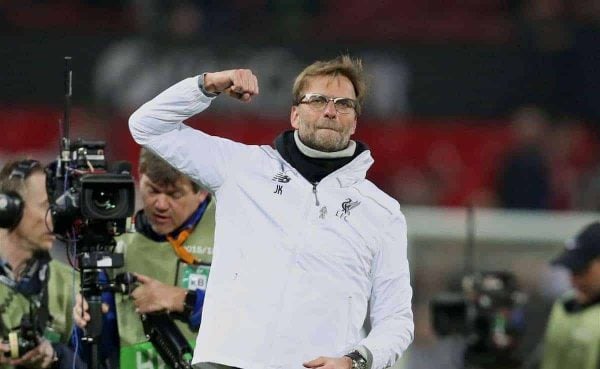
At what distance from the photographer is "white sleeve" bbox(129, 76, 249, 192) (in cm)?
634

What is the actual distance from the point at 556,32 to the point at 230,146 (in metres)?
9.76

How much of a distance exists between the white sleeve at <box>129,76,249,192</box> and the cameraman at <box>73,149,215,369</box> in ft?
2.88

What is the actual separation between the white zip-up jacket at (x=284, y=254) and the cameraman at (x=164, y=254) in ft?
2.90

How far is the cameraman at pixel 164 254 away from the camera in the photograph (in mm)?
7254

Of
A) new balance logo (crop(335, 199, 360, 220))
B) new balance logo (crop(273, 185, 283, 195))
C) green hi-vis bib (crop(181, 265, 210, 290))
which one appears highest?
new balance logo (crop(273, 185, 283, 195))

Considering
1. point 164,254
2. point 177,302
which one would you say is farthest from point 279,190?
point 164,254

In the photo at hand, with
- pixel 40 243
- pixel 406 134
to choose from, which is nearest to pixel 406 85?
pixel 406 134

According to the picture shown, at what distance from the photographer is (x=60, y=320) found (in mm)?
7688

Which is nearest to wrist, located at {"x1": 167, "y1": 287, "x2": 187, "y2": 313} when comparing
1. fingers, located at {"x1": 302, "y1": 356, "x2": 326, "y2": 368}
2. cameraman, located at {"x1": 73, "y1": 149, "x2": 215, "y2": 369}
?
cameraman, located at {"x1": 73, "y1": 149, "x2": 215, "y2": 369}

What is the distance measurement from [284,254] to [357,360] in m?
0.44

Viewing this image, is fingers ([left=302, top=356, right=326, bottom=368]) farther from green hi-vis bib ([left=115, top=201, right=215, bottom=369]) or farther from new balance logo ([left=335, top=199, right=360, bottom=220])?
green hi-vis bib ([left=115, top=201, right=215, bottom=369])

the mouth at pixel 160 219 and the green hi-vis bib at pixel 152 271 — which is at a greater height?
the mouth at pixel 160 219

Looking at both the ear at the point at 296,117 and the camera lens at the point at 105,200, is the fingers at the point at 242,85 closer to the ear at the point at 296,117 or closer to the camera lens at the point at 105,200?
the ear at the point at 296,117

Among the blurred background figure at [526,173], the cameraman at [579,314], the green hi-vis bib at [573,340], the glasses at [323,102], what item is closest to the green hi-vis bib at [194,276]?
the glasses at [323,102]
